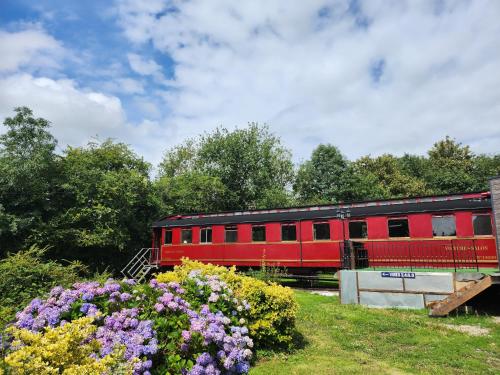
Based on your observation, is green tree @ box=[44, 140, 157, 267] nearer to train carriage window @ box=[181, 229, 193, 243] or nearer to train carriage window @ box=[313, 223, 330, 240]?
train carriage window @ box=[181, 229, 193, 243]

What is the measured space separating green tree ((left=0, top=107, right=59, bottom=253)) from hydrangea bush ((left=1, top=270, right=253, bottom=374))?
1492 cm

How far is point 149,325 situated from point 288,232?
12.6 meters

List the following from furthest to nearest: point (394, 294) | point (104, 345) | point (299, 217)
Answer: point (299, 217) < point (394, 294) < point (104, 345)

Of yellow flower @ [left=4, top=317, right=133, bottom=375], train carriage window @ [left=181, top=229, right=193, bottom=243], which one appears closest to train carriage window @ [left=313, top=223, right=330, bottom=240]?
train carriage window @ [left=181, top=229, right=193, bottom=243]

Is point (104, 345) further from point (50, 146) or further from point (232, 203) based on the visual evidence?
point (232, 203)

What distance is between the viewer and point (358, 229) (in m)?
15.2

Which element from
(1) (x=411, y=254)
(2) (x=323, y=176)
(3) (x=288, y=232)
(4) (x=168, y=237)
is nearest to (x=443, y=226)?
(1) (x=411, y=254)

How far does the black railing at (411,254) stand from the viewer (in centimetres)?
1302

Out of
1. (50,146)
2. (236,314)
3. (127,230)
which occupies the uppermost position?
(50,146)

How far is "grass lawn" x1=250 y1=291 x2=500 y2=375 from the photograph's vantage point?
598cm

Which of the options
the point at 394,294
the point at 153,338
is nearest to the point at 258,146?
the point at 394,294

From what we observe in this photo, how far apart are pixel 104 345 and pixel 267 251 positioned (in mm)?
13217

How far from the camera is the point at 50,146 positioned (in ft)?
61.3

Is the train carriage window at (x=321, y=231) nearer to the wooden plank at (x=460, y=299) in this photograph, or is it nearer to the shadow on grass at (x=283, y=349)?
the wooden plank at (x=460, y=299)
